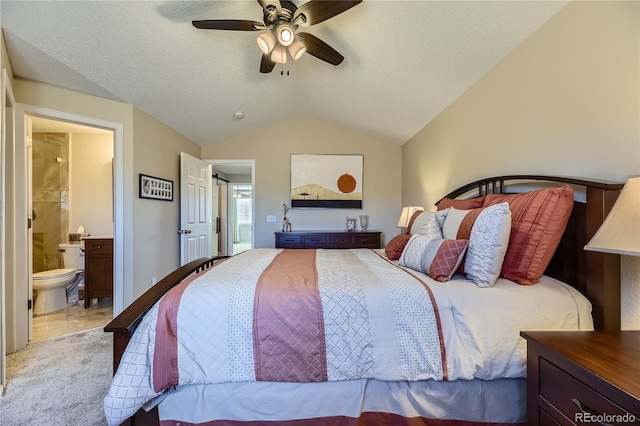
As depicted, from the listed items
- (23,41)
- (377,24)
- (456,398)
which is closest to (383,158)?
(377,24)

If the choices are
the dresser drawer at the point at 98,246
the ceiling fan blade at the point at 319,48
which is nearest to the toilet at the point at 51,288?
the dresser drawer at the point at 98,246

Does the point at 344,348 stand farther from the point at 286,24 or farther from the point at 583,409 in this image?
the point at 286,24

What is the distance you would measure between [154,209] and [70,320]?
56.6 inches

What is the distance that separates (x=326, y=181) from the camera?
4.56m

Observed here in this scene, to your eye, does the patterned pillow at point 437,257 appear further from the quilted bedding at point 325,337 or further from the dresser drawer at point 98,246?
the dresser drawer at point 98,246

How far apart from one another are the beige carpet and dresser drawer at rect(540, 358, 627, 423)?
2094 mm

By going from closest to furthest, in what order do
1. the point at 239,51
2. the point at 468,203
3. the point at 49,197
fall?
the point at 468,203, the point at 239,51, the point at 49,197

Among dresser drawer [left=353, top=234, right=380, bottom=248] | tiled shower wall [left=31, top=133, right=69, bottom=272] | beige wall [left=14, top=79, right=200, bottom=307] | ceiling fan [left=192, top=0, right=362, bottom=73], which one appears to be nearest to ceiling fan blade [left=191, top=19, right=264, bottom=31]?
ceiling fan [left=192, top=0, right=362, bottom=73]

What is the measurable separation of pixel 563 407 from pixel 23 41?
3591 mm

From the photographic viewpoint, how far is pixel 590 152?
145 centimetres

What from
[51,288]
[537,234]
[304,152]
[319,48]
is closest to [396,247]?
[537,234]

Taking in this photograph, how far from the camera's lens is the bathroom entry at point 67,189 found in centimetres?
373

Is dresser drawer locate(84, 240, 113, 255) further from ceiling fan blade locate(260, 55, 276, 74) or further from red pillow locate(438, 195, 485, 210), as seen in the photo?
red pillow locate(438, 195, 485, 210)
